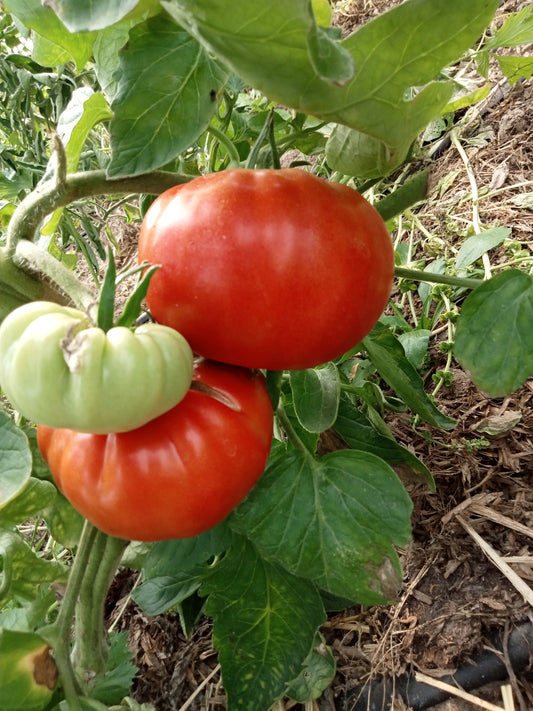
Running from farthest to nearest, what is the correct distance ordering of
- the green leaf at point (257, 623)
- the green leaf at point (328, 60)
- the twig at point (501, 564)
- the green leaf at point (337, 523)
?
1. the twig at point (501, 564)
2. the green leaf at point (257, 623)
3. the green leaf at point (337, 523)
4. the green leaf at point (328, 60)

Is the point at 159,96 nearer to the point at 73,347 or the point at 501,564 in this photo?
the point at 73,347

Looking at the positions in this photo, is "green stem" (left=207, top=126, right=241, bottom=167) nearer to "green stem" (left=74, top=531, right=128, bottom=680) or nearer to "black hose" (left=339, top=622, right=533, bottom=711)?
"green stem" (left=74, top=531, right=128, bottom=680)

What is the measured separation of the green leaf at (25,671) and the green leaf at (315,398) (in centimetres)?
34

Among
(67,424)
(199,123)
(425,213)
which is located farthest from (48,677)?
(425,213)

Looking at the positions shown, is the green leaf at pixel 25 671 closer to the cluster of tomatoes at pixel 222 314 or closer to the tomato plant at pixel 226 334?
the tomato plant at pixel 226 334

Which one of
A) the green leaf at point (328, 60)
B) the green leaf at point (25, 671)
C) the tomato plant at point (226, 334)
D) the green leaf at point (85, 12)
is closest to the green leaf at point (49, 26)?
the tomato plant at point (226, 334)

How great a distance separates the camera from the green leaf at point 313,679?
2.49 feet

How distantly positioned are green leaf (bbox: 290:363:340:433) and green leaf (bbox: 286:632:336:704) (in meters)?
0.35

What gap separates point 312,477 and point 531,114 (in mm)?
1102

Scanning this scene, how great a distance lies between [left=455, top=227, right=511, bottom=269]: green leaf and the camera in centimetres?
94

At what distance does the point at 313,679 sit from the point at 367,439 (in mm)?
342

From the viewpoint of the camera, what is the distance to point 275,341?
45cm

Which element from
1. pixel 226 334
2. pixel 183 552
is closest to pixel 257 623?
pixel 183 552

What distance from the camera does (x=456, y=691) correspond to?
712 millimetres
